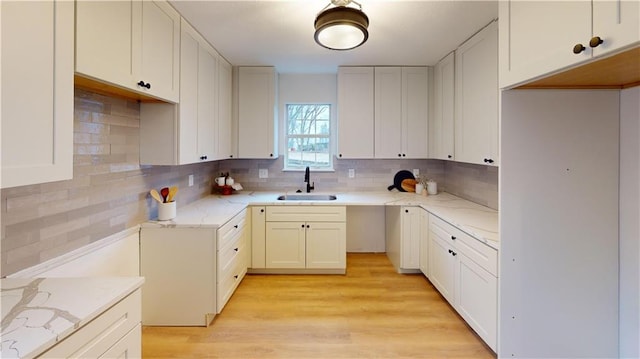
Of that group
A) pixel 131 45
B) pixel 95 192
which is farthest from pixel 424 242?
pixel 131 45

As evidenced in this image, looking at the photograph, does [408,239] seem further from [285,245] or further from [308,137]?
[308,137]

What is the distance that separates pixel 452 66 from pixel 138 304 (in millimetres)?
3231

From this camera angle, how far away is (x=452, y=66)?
295 cm

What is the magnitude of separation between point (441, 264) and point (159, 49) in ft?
9.22

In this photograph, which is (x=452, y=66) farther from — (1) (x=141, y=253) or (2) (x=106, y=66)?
(1) (x=141, y=253)

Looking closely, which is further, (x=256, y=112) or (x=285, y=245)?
(x=256, y=112)

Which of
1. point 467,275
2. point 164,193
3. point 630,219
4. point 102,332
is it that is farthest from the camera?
point 164,193

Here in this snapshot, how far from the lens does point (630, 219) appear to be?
4.50ft

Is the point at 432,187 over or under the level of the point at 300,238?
over

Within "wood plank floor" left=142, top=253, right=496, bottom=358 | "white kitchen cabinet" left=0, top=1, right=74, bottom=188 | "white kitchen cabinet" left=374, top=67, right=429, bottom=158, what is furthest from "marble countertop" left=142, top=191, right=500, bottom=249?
"white kitchen cabinet" left=0, top=1, right=74, bottom=188

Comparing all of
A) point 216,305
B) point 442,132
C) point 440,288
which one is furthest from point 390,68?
point 216,305

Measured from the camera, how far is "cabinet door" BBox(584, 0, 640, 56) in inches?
34.3

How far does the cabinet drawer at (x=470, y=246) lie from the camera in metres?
1.75

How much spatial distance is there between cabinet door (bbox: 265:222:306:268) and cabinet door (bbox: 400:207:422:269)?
1.07 m
